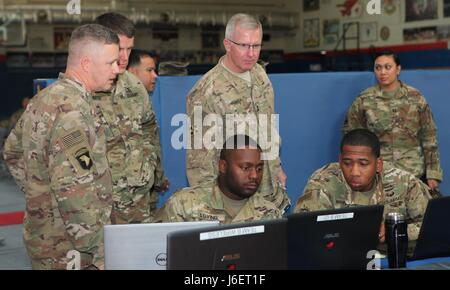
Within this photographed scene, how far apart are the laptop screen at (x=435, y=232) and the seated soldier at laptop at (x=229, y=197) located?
2.06 feet

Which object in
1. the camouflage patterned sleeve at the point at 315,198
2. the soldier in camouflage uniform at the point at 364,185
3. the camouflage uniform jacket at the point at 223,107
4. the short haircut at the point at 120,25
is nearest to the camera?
the camouflage patterned sleeve at the point at 315,198

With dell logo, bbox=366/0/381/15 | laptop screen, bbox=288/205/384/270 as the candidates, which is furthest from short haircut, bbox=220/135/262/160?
dell logo, bbox=366/0/381/15

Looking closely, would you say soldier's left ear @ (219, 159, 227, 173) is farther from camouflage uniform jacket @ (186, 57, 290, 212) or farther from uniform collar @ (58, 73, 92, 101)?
uniform collar @ (58, 73, 92, 101)

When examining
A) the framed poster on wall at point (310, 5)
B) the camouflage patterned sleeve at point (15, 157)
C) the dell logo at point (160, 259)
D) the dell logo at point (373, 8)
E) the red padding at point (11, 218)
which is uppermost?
the framed poster on wall at point (310, 5)

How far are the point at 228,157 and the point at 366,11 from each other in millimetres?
11435

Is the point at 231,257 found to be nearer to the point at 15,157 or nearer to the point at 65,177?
the point at 65,177

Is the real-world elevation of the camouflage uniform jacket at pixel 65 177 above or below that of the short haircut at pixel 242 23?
below

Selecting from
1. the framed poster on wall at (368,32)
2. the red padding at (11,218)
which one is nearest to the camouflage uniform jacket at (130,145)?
the red padding at (11,218)

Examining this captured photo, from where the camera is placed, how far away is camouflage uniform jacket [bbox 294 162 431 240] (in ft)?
9.56

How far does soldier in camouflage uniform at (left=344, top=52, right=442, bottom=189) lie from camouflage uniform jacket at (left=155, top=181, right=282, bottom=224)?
6.66ft

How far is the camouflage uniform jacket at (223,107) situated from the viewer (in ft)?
10.5

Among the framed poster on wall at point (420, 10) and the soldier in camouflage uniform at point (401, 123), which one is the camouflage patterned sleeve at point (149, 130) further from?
the framed poster on wall at point (420, 10)

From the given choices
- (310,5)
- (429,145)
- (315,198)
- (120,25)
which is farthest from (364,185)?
(310,5)
